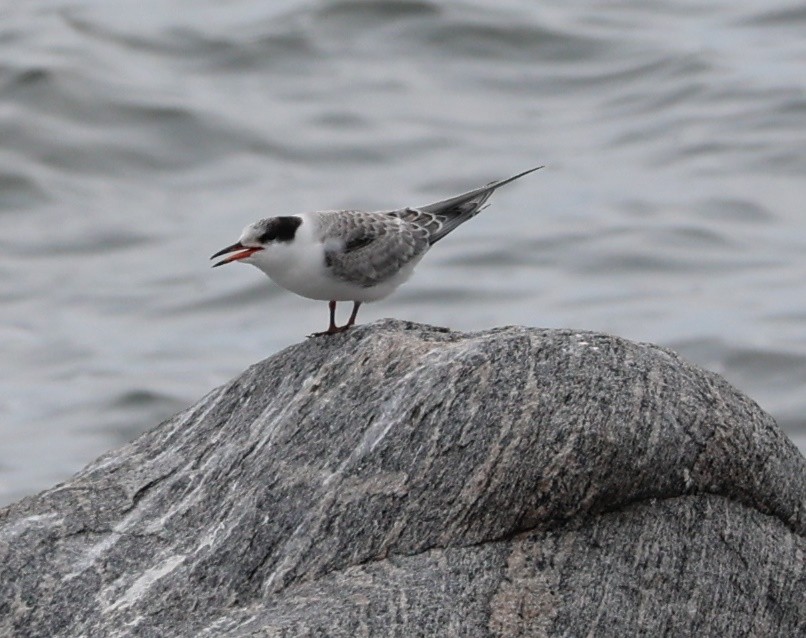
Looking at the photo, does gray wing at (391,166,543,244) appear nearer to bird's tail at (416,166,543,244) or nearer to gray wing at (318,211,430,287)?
bird's tail at (416,166,543,244)

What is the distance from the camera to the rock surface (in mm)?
6008

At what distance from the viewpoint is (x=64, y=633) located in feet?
20.0

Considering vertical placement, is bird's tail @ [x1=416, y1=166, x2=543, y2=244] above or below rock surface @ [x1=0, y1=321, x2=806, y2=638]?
above

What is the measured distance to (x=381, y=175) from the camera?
21875 millimetres

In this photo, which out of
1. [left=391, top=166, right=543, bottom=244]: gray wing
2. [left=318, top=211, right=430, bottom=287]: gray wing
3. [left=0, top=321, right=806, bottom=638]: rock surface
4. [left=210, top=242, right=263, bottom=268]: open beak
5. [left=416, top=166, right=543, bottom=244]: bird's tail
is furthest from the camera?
[left=416, top=166, right=543, bottom=244]: bird's tail

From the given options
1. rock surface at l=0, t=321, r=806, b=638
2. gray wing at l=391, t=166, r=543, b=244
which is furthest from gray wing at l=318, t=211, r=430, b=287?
rock surface at l=0, t=321, r=806, b=638

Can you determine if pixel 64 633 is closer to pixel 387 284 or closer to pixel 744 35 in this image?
pixel 387 284

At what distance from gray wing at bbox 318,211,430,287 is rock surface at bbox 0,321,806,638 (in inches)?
40.5

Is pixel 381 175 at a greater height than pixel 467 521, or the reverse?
pixel 467 521

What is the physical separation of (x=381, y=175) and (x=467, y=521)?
15995mm

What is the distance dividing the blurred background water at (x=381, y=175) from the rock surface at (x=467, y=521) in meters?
8.42

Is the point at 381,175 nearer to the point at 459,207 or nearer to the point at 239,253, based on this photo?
the point at 459,207

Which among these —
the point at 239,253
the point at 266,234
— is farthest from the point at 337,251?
the point at 239,253

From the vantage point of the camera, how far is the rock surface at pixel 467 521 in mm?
6008
